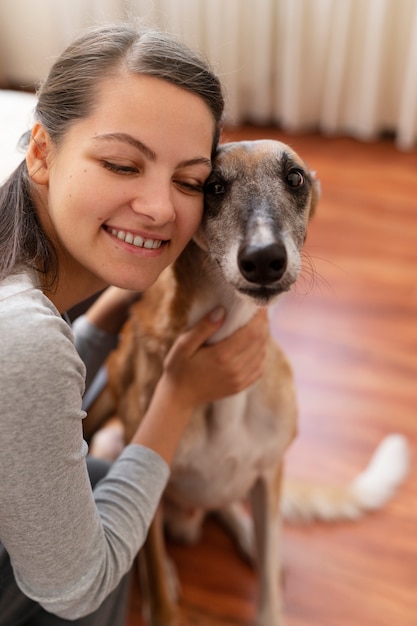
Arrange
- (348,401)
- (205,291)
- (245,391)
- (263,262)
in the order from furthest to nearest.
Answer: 1. (348,401)
2. (245,391)
3. (205,291)
4. (263,262)

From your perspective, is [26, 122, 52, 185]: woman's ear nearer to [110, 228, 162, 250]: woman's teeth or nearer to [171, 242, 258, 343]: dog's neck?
[110, 228, 162, 250]: woman's teeth

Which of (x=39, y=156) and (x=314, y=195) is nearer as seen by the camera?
(x=39, y=156)

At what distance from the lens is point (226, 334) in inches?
58.2

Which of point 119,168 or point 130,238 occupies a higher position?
point 119,168

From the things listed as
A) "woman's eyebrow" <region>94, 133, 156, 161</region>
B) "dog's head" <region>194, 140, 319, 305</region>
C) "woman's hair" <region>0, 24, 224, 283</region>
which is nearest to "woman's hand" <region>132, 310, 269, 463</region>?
"dog's head" <region>194, 140, 319, 305</region>

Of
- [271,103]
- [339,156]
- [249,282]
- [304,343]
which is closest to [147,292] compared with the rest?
[249,282]

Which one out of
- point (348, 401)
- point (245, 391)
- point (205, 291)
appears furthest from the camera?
point (348, 401)

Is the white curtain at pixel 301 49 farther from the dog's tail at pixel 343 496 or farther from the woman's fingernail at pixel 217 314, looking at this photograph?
the woman's fingernail at pixel 217 314

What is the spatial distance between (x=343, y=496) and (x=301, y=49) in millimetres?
2766

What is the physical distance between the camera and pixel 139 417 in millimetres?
1608

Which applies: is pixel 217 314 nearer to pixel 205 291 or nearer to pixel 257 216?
pixel 205 291

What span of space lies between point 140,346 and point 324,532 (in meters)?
0.90

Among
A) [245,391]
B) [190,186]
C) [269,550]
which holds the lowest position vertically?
[269,550]

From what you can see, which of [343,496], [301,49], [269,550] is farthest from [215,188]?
[301,49]
